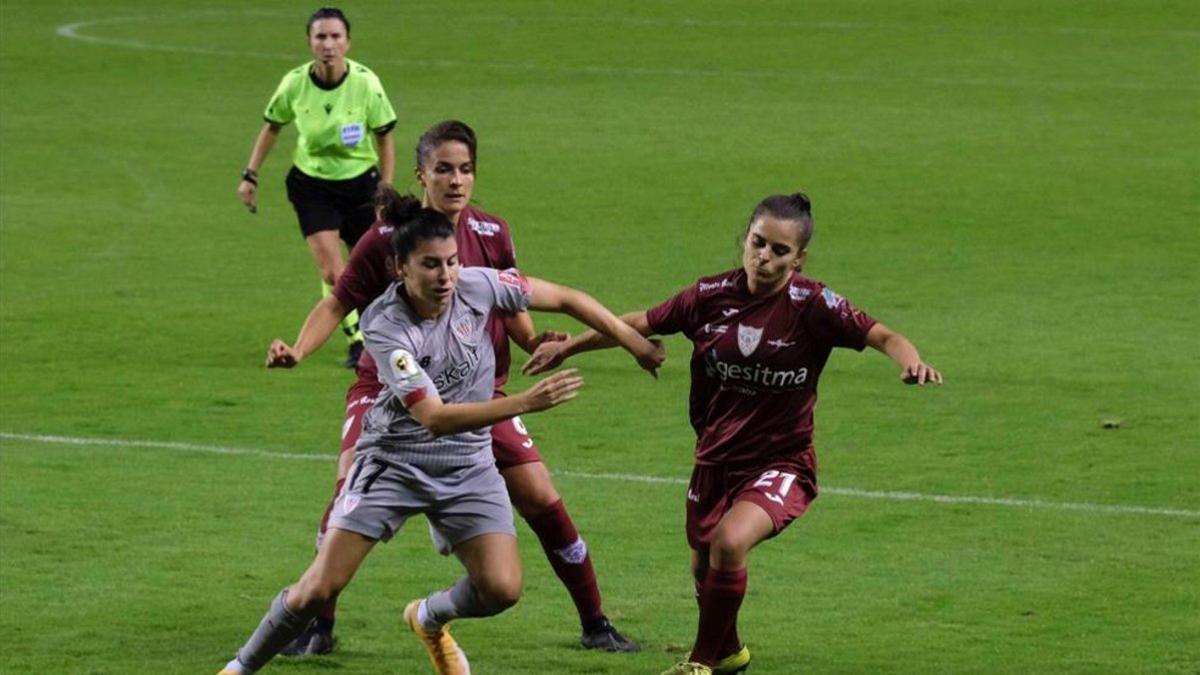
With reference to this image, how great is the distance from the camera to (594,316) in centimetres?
851

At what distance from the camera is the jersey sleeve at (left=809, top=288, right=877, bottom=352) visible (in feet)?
28.3

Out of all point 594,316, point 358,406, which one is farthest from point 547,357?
point 358,406

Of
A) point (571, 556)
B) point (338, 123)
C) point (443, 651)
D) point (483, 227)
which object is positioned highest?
point (483, 227)

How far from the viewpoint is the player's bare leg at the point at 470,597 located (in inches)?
327

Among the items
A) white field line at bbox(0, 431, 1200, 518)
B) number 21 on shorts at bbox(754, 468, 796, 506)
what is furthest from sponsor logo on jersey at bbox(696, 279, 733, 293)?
white field line at bbox(0, 431, 1200, 518)

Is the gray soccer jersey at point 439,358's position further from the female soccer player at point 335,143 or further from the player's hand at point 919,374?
the female soccer player at point 335,143

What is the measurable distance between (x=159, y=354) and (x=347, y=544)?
8379 millimetres

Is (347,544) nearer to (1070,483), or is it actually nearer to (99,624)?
(99,624)

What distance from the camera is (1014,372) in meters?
15.5

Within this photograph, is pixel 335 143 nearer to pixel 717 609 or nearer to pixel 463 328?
pixel 463 328

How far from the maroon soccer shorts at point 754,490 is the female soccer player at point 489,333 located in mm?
581

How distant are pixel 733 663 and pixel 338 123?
7.75 meters

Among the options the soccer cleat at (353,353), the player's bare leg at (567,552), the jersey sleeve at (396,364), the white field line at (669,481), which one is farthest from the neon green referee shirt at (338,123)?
the jersey sleeve at (396,364)

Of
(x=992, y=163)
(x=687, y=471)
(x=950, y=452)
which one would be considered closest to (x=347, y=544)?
(x=687, y=471)
